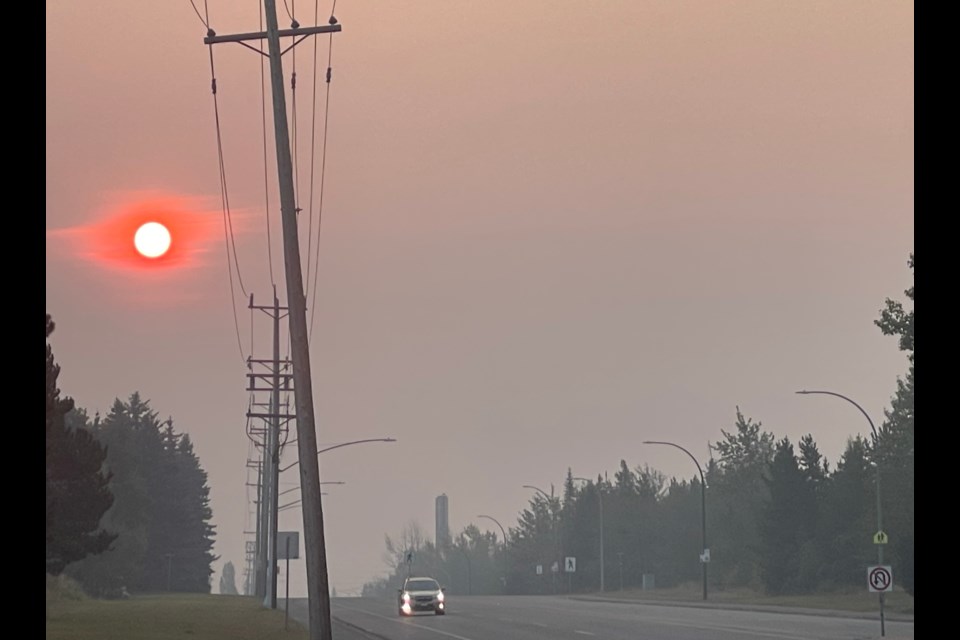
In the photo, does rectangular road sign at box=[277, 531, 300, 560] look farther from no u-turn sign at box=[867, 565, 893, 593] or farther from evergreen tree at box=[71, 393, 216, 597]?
evergreen tree at box=[71, 393, 216, 597]

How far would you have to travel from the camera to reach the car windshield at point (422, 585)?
69.5 meters

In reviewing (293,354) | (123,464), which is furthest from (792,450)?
(293,354)

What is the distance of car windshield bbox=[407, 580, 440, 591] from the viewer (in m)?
69.5

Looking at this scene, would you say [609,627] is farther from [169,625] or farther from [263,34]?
[263,34]

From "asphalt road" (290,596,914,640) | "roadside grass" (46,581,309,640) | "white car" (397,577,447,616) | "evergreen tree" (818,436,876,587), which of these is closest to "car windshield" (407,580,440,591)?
"white car" (397,577,447,616)

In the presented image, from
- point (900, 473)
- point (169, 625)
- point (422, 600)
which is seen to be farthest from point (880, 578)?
point (900, 473)

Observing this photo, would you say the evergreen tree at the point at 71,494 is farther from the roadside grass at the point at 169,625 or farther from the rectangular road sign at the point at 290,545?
the rectangular road sign at the point at 290,545

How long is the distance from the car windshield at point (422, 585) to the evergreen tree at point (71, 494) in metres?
14.1

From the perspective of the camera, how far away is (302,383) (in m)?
23.5

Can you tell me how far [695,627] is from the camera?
155 ft

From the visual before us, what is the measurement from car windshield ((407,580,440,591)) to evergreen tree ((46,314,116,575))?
46.1 feet

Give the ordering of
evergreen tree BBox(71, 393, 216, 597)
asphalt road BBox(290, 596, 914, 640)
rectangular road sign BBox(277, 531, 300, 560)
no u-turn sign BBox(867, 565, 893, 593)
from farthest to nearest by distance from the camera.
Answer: evergreen tree BBox(71, 393, 216, 597), rectangular road sign BBox(277, 531, 300, 560), asphalt road BBox(290, 596, 914, 640), no u-turn sign BBox(867, 565, 893, 593)

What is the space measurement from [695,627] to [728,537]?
91.8 metres
